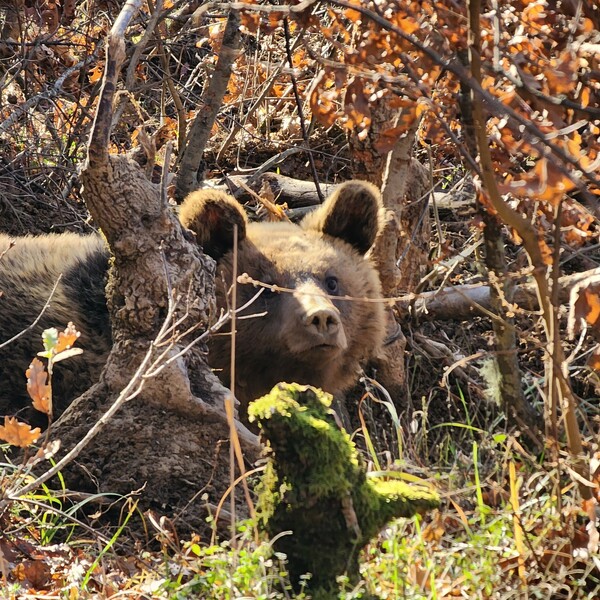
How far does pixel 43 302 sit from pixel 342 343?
1.86 m

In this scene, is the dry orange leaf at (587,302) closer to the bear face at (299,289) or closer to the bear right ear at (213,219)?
the bear face at (299,289)

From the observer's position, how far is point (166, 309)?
509cm

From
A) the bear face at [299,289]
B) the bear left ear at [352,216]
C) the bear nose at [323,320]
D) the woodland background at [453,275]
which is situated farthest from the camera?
the bear left ear at [352,216]

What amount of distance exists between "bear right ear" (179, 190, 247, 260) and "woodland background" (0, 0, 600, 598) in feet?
2.86

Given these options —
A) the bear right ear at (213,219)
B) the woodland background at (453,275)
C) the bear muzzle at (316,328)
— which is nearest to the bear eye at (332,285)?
the bear muzzle at (316,328)

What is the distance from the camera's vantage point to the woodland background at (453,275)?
3373 millimetres

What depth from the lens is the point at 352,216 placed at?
258 inches

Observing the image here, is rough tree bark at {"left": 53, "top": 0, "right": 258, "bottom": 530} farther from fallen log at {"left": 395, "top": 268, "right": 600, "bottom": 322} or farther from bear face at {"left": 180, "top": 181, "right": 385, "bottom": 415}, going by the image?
fallen log at {"left": 395, "top": 268, "right": 600, "bottom": 322}

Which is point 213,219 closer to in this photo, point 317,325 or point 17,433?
point 317,325

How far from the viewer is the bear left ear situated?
20.9ft

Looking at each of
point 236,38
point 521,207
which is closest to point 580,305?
point 521,207

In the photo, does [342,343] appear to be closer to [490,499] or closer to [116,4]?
[490,499]

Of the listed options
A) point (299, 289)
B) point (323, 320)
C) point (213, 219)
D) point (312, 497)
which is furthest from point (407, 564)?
point (213, 219)

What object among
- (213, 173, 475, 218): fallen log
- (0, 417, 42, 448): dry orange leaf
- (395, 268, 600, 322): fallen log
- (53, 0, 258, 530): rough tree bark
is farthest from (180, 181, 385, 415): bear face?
(0, 417, 42, 448): dry orange leaf
